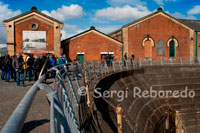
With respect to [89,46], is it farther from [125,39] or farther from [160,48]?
[160,48]

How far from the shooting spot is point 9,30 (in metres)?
21.7

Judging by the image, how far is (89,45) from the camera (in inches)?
1013

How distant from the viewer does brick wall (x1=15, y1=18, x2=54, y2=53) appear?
22047mm

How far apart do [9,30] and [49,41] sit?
5014 mm

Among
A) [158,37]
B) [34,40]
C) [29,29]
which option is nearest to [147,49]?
[158,37]

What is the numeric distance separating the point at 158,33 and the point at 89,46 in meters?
12.9

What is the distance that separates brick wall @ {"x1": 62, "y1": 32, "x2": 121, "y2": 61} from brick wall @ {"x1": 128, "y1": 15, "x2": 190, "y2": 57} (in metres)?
4.13


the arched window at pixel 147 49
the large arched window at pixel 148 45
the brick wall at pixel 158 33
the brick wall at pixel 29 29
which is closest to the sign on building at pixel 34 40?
the brick wall at pixel 29 29

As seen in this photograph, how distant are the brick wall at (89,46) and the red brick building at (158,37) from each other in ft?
11.0

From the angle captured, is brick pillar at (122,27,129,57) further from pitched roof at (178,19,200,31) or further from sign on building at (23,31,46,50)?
pitched roof at (178,19,200,31)

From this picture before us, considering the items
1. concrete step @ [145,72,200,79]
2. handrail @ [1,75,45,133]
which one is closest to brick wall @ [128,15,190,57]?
concrete step @ [145,72,200,79]

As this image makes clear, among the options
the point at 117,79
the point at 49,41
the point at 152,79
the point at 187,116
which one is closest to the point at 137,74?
the point at 152,79

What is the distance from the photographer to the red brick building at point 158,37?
28812 millimetres

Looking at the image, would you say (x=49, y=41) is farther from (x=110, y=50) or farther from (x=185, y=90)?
(x=185, y=90)
